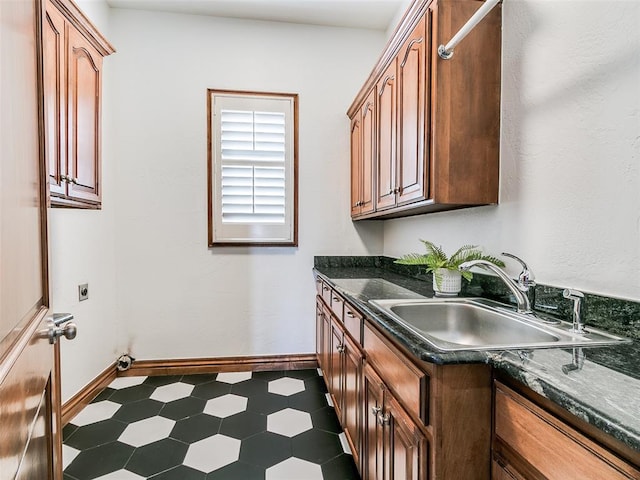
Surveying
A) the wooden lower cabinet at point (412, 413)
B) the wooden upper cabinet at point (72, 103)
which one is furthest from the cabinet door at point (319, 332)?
the wooden upper cabinet at point (72, 103)

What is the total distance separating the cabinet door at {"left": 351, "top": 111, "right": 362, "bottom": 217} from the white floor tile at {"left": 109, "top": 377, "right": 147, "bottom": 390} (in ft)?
6.91

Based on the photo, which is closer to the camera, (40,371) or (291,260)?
(40,371)

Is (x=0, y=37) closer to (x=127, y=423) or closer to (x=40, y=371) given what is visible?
(x=40, y=371)

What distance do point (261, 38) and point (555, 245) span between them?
266 cm

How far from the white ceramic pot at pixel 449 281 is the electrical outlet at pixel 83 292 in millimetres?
2227

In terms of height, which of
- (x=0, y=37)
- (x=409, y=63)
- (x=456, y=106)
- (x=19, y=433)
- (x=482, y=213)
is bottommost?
(x=19, y=433)

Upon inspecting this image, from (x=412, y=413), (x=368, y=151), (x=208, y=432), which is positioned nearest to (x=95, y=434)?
(x=208, y=432)

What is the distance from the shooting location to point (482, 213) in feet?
5.45

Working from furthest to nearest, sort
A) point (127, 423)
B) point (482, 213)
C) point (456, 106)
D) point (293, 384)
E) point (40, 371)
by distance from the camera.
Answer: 1. point (293, 384)
2. point (127, 423)
3. point (482, 213)
4. point (456, 106)
5. point (40, 371)

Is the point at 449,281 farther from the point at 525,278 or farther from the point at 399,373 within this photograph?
the point at 399,373

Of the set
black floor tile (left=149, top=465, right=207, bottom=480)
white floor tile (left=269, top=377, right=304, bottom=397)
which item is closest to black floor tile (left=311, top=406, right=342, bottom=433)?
white floor tile (left=269, top=377, right=304, bottom=397)

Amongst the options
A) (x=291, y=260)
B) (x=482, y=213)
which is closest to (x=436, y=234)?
(x=482, y=213)

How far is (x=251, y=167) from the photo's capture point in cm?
285

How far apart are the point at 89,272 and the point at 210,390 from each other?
3.86ft
